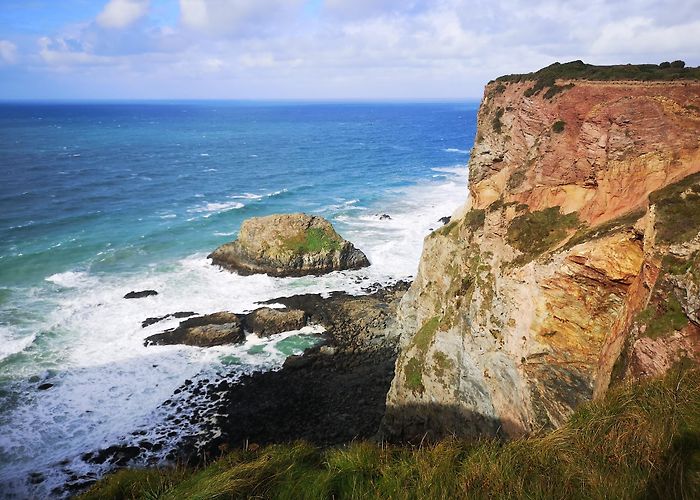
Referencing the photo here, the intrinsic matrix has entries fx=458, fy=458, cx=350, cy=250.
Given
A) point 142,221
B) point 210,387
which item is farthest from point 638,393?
point 142,221

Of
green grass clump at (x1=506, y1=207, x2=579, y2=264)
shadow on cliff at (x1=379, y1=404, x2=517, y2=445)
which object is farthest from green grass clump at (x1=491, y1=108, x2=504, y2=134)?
shadow on cliff at (x1=379, y1=404, x2=517, y2=445)

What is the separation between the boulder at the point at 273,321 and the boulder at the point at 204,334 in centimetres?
109

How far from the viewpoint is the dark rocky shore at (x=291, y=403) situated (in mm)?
26812

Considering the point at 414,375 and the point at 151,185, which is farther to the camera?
the point at 151,185

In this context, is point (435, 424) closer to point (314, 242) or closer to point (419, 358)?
point (419, 358)

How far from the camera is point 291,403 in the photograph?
3038 cm

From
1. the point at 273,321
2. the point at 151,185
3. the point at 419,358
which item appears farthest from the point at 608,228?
the point at 151,185

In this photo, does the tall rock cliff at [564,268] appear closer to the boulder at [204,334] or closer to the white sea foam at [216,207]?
the boulder at [204,334]

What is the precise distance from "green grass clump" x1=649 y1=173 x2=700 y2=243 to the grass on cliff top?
4.93 m

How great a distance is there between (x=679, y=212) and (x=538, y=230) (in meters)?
6.72

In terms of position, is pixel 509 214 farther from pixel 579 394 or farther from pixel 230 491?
pixel 230 491

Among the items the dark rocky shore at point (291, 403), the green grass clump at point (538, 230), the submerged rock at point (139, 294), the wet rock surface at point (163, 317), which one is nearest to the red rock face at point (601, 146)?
the green grass clump at point (538, 230)

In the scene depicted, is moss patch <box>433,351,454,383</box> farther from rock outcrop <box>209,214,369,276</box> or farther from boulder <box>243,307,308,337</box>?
rock outcrop <box>209,214,369,276</box>

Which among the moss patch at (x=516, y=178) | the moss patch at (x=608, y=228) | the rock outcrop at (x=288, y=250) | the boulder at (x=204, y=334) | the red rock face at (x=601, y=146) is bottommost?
the boulder at (x=204, y=334)
